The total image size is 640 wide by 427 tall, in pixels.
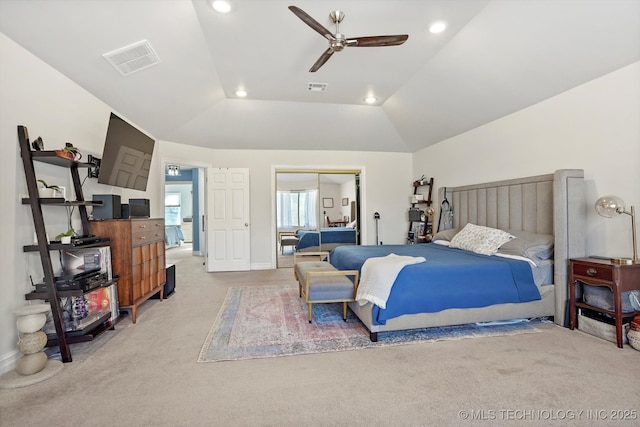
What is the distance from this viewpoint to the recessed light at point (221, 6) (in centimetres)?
262

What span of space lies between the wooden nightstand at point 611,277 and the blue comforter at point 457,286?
39cm

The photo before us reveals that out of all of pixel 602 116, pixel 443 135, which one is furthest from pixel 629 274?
pixel 443 135

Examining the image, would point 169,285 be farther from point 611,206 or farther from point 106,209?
point 611,206

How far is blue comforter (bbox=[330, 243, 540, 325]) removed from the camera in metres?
2.67

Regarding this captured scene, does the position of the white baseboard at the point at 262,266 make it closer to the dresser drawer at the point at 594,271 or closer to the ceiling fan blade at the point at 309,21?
the ceiling fan blade at the point at 309,21

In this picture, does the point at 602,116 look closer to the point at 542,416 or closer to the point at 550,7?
the point at 550,7

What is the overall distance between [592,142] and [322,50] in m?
2.97

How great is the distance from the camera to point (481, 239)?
377cm

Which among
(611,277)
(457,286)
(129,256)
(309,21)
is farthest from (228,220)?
(611,277)

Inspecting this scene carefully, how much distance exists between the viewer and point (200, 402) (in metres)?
1.85

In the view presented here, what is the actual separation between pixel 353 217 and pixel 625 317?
15.2 ft

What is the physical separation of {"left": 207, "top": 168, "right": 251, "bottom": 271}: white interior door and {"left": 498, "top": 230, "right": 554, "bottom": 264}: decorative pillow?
450 centimetres

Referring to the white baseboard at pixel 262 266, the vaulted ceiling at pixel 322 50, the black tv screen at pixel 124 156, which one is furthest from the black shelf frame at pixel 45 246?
the white baseboard at pixel 262 266

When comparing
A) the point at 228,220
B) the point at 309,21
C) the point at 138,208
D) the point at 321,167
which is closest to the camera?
the point at 309,21
